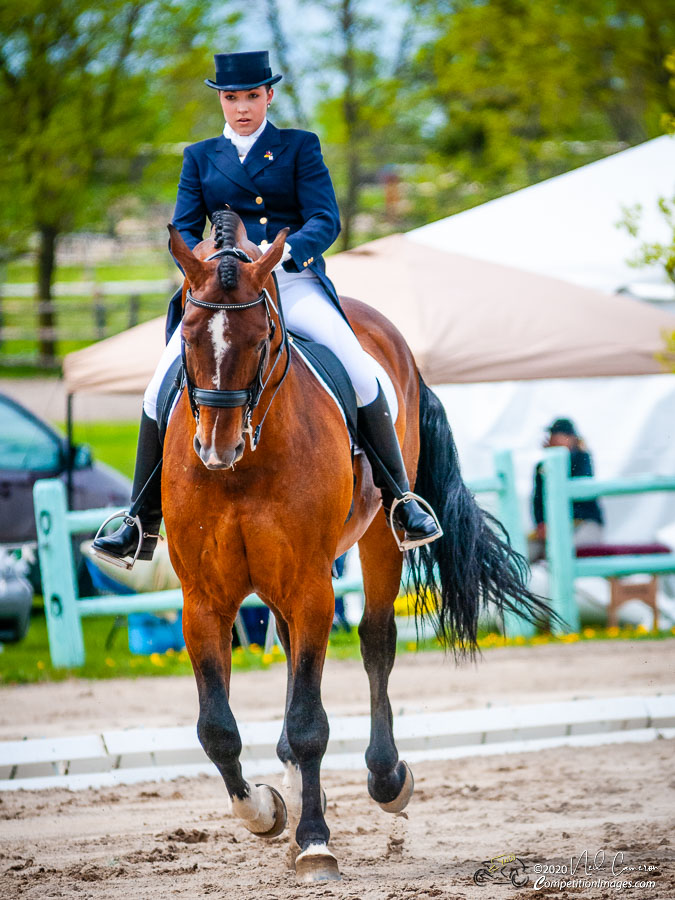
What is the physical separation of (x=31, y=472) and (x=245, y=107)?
22.8ft

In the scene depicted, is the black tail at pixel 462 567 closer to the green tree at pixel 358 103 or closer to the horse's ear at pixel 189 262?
the horse's ear at pixel 189 262

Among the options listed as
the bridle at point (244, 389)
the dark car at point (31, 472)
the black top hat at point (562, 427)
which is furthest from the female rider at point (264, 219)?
the dark car at point (31, 472)

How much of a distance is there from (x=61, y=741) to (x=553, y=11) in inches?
675

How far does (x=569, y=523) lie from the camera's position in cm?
992

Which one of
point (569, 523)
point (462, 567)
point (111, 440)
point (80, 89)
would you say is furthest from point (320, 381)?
point (111, 440)

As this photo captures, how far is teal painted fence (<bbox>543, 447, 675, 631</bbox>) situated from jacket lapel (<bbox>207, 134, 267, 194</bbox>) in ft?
18.4

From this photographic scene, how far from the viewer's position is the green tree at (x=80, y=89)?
19797mm

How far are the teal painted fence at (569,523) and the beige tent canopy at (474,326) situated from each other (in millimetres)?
880

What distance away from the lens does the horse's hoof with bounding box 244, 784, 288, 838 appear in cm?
455

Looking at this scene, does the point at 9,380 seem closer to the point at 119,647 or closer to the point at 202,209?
the point at 119,647

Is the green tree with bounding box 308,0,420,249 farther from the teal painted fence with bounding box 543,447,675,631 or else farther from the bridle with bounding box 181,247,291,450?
the bridle with bounding box 181,247,291,450

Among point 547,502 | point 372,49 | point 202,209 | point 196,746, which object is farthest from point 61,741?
point 372,49

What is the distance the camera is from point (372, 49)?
18.7m

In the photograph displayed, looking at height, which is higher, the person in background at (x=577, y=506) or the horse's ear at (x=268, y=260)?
the horse's ear at (x=268, y=260)
